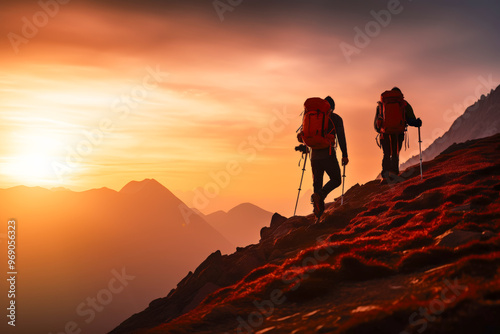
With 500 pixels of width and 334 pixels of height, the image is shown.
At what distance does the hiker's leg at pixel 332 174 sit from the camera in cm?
1850

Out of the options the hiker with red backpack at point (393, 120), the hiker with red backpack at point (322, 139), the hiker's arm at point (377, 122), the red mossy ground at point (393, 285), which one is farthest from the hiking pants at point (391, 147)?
the hiker with red backpack at point (322, 139)

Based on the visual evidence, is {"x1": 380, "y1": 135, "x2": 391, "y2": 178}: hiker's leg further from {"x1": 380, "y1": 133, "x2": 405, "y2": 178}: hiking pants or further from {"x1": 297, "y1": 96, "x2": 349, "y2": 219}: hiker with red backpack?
{"x1": 297, "y1": 96, "x2": 349, "y2": 219}: hiker with red backpack

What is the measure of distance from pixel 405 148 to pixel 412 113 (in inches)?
80.3

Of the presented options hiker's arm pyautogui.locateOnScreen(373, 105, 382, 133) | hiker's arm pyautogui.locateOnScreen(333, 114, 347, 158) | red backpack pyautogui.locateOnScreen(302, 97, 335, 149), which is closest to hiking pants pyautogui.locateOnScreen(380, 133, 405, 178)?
hiker's arm pyautogui.locateOnScreen(373, 105, 382, 133)

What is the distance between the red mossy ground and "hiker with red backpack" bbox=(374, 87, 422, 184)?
4418 mm

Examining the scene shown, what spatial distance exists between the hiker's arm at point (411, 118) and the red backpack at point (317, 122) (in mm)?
7519

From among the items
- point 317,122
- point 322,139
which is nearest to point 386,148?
point 322,139

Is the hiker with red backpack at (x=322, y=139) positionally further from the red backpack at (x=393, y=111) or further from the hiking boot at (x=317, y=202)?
the red backpack at (x=393, y=111)

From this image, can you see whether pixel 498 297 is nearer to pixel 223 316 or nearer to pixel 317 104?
pixel 223 316

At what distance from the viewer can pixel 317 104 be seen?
17.4m

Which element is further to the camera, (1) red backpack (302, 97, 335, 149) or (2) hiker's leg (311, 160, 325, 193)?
(2) hiker's leg (311, 160, 325, 193)

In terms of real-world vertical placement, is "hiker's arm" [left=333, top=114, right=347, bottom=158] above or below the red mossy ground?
above

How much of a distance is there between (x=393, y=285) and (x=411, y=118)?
588 inches

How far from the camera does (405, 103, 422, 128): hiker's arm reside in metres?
23.0
